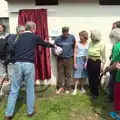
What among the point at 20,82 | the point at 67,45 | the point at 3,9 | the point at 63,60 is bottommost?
the point at 20,82

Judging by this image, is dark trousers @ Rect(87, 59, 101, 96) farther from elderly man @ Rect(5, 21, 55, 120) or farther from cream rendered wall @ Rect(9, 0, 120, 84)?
elderly man @ Rect(5, 21, 55, 120)

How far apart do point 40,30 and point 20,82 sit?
2523 millimetres

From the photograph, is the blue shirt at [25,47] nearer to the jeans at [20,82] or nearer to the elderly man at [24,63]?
the elderly man at [24,63]

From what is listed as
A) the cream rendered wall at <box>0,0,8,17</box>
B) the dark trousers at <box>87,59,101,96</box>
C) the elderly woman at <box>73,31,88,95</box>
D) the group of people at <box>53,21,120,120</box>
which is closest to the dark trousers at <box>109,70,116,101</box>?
the group of people at <box>53,21,120,120</box>

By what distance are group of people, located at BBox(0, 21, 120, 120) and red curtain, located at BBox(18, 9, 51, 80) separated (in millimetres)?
481

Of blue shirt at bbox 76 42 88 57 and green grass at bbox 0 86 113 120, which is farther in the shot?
blue shirt at bbox 76 42 88 57

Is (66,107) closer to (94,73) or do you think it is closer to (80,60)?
(94,73)

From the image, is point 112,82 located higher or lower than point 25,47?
lower

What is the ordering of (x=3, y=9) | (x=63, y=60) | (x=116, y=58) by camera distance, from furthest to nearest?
1. (x=3, y=9)
2. (x=63, y=60)
3. (x=116, y=58)

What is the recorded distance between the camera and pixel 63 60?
25.9 ft

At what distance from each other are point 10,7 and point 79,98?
326 centimetres

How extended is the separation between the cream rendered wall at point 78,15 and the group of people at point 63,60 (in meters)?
0.64

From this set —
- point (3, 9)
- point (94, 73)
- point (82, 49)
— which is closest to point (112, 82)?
point (94, 73)

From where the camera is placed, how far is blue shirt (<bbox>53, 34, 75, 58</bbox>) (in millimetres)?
7777
